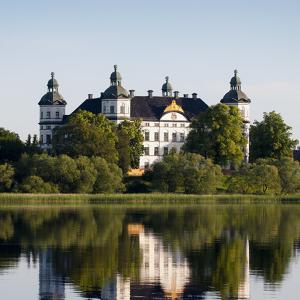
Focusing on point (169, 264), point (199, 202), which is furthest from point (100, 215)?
point (169, 264)

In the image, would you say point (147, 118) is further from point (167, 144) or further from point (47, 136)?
point (47, 136)

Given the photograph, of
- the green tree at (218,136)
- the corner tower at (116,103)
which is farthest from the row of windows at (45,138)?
the green tree at (218,136)

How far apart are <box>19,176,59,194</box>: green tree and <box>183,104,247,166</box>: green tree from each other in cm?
2220

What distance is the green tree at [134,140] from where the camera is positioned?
120 meters

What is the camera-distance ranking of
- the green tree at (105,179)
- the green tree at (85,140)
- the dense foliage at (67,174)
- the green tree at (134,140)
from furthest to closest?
the green tree at (134,140), the green tree at (85,140), the green tree at (105,179), the dense foliage at (67,174)

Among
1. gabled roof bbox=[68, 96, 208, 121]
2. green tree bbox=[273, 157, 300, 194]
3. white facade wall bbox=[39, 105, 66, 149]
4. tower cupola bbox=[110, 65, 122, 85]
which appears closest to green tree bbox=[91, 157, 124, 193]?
green tree bbox=[273, 157, 300, 194]

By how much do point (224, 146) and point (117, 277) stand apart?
75.8 m

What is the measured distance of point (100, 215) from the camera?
241ft

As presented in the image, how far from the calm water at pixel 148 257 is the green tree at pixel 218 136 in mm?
40532

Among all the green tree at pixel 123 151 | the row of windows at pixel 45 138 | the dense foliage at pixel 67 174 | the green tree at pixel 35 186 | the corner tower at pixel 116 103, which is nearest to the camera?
the green tree at pixel 35 186

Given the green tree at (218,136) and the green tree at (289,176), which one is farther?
the green tree at (218,136)

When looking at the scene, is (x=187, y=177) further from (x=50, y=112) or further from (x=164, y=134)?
(x=50, y=112)

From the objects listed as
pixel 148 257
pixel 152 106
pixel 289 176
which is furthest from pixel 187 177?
pixel 148 257

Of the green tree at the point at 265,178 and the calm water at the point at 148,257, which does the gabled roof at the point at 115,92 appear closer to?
the green tree at the point at 265,178
